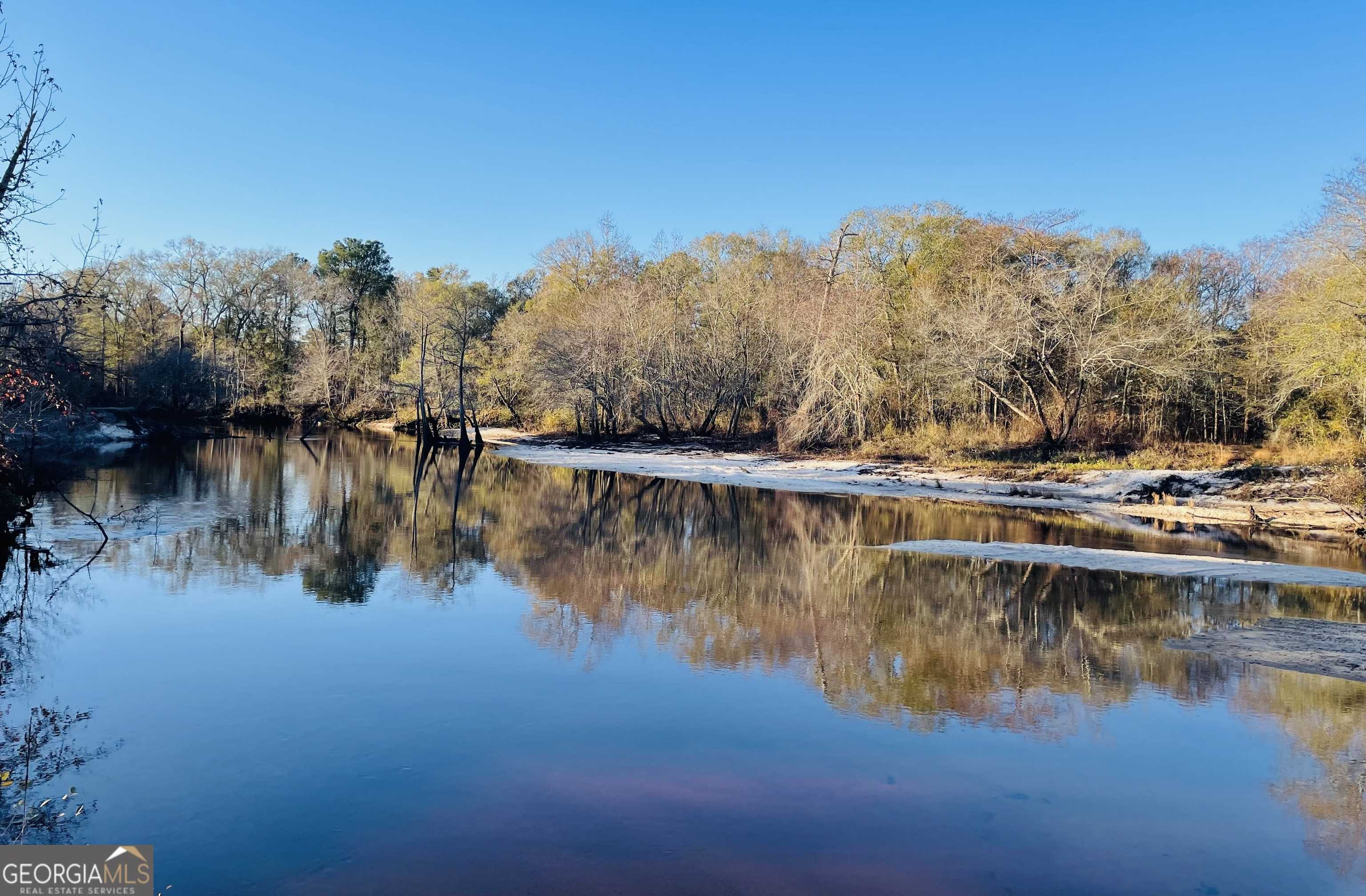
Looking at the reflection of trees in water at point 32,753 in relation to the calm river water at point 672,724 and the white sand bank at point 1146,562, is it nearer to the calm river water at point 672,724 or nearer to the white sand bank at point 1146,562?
the calm river water at point 672,724

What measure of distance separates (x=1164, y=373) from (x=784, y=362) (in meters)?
14.6

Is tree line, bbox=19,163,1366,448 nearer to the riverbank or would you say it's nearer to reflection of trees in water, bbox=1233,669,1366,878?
the riverbank

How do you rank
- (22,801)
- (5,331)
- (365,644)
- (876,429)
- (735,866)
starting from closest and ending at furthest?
(735,866), (22,801), (365,644), (5,331), (876,429)

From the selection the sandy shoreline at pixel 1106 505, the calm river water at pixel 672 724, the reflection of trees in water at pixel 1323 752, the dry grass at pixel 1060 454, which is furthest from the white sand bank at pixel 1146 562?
the dry grass at pixel 1060 454

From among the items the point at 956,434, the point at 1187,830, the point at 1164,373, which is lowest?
the point at 1187,830

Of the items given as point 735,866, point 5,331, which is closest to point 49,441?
point 5,331

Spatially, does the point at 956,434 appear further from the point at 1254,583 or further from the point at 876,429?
the point at 1254,583

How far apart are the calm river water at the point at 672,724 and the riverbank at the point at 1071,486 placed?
9.36 m

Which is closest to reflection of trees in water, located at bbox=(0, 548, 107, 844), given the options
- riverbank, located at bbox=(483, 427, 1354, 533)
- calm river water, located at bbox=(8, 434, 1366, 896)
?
calm river water, located at bbox=(8, 434, 1366, 896)

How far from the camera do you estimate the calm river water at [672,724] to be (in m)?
4.91

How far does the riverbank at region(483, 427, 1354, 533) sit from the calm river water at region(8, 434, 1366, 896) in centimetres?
936

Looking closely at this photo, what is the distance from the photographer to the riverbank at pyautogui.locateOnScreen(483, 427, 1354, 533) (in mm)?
21203

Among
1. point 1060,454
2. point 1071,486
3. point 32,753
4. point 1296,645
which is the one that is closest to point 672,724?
point 32,753

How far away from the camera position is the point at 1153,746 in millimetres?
6785
